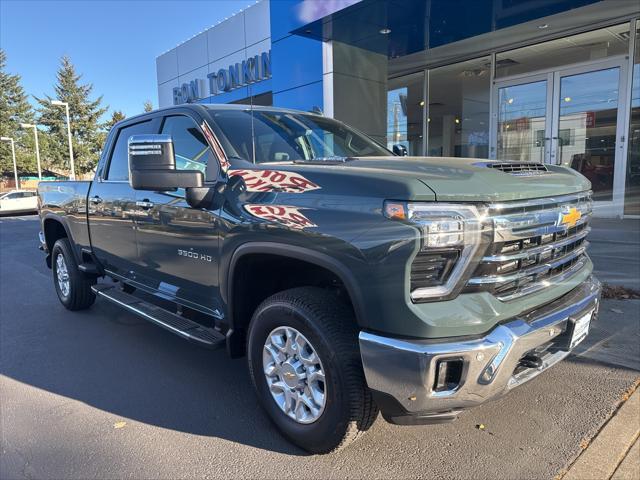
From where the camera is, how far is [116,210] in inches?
167

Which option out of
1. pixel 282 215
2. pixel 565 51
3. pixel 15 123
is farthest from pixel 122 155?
pixel 15 123

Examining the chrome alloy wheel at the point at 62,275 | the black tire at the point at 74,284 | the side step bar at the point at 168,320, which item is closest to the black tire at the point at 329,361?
the side step bar at the point at 168,320

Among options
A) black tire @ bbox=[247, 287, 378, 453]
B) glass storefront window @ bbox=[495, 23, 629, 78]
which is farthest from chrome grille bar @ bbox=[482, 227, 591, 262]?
glass storefront window @ bbox=[495, 23, 629, 78]

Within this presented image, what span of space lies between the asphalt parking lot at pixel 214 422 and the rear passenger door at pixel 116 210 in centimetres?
82

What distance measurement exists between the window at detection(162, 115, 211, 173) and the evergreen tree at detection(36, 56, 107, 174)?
55190 millimetres

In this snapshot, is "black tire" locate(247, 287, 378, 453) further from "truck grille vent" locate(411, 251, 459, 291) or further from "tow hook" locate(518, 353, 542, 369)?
"tow hook" locate(518, 353, 542, 369)

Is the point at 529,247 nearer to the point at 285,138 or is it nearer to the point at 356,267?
the point at 356,267

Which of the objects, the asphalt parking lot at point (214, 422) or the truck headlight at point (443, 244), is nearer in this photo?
the truck headlight at point (443, 244)

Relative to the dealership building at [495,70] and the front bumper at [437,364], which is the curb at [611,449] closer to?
the front bumper at [437,364]

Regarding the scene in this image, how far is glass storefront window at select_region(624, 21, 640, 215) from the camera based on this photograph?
9.38 meters

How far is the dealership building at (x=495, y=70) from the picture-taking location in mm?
8922

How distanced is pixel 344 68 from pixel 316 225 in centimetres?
876

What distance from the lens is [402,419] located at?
2248 millimetres

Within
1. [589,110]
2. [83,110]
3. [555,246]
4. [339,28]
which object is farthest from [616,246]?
[83,110]
